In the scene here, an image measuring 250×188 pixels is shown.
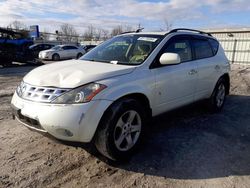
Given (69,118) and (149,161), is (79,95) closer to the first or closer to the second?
(69,118)

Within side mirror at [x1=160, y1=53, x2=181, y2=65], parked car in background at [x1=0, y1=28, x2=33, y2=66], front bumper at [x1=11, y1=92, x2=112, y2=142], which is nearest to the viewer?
front bumper at [x1=11, y1=92, x2=112, y2=142]

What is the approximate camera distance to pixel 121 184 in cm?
298

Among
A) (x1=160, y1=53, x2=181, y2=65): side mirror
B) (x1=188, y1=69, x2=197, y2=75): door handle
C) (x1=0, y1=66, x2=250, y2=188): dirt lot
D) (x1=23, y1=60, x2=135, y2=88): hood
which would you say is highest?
(x1=160, y1=53, x2=181, y2=65): side mirror

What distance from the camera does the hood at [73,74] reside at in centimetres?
308

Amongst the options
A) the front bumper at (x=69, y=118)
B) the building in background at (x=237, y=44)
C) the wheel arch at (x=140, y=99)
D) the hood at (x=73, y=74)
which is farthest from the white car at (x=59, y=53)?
the front bumper at (x=69, y=118)

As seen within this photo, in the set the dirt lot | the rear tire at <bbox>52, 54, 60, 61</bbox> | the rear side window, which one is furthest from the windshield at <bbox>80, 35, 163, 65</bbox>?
the rear tire at <bbox>52, 54, 60, 61</bbox>

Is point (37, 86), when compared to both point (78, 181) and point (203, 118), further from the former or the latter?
point (203, 118)

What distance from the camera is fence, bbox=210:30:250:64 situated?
1762 cm

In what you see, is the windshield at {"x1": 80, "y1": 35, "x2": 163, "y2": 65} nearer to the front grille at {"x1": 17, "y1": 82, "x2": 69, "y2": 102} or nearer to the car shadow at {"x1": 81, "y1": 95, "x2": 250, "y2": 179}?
the car shadow at {"x1": 81, "y1": 95, "x2": 250, "y2": 179}

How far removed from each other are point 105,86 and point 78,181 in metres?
1.16

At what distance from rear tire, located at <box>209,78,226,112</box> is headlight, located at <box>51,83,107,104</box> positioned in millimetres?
3342

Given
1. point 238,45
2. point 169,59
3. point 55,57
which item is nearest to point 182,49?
point 169,59

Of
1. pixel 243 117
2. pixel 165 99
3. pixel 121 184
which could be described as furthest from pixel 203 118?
pixel 121 184

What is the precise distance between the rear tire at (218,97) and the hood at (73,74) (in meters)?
2.71
